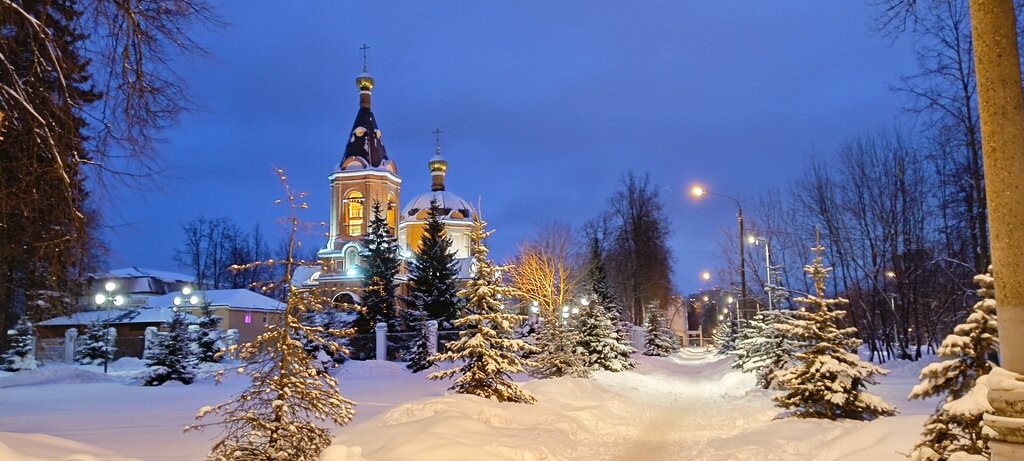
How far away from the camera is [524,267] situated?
129ft

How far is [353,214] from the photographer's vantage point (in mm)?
56531

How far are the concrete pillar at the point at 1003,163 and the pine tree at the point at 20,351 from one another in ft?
109

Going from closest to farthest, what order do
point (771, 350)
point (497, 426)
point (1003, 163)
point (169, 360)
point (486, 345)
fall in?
1. point (1003, 163)
2. point (497, 426)
3. point (486, 345)
4. point (771, 350)
5. point (169, 360)

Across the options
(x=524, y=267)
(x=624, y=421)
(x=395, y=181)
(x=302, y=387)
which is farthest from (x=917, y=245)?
(x=395, y=181)

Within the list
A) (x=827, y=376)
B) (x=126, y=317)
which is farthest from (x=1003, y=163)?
(x=126, y=317)

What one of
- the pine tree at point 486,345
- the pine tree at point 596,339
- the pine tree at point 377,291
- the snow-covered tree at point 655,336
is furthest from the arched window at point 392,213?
the pine tree at point 486,345

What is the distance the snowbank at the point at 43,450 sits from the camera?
5.36 meters

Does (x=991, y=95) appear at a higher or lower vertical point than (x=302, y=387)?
higher

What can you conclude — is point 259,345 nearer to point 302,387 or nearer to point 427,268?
point 302,387

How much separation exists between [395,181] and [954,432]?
53.8 m

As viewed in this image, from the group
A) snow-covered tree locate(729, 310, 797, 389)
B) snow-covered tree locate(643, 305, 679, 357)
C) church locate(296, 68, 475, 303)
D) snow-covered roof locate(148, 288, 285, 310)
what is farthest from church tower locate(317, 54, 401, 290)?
snow-covered tree locate(729, 310, 797, 389)

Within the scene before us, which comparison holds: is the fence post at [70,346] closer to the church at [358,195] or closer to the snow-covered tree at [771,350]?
the church at [358,195]

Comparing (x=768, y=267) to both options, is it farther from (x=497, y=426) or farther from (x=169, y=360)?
(x=169, y=360)

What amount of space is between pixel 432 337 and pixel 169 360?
1043 centimetres
